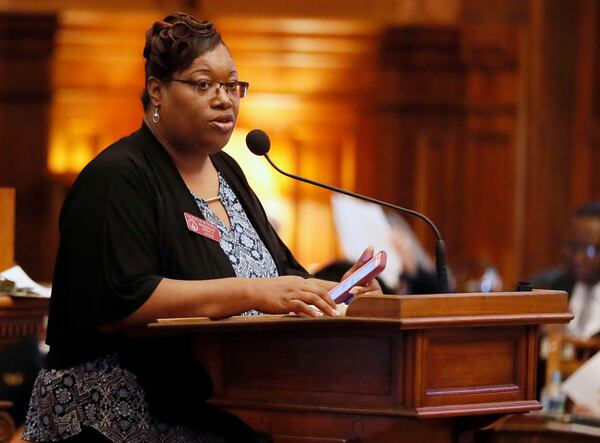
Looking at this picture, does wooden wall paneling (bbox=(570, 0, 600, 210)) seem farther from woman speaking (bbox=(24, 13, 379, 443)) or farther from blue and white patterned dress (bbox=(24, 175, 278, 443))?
blue and white patterned dress (bbox=(24, 175, 278, 443))

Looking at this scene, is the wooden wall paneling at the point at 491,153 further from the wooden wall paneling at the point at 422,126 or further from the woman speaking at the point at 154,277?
the woman speaking at the point at 154,277

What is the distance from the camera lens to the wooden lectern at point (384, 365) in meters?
2.36

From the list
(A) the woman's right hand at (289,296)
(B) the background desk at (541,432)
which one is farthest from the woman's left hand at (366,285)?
(B) the background desk at (541,432)

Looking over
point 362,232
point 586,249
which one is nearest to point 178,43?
point 362,232

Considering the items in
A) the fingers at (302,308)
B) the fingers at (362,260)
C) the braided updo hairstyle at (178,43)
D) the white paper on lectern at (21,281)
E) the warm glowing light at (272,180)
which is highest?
the warm glowing light at (272,180)

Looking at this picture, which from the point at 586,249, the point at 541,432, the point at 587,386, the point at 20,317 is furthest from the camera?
the point at 586,249

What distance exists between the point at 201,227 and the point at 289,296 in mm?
341

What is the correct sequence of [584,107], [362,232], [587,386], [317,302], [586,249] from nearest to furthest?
[317,302] → [587,386] → [362,232] → [586,249] → [584,107]

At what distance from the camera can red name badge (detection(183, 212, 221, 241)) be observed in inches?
108

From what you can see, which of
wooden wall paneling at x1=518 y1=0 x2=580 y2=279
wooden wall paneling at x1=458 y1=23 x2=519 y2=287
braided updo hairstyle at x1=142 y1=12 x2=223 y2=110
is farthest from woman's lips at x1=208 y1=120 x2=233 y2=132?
wooden wall paneling at x1=518 y1=0 x2=580 y2=279

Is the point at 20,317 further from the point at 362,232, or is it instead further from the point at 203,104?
the point at 362,232

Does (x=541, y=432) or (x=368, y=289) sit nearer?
(x=368, y=289)

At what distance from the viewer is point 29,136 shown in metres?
9.44

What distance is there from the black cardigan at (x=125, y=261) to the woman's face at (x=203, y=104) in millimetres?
105
